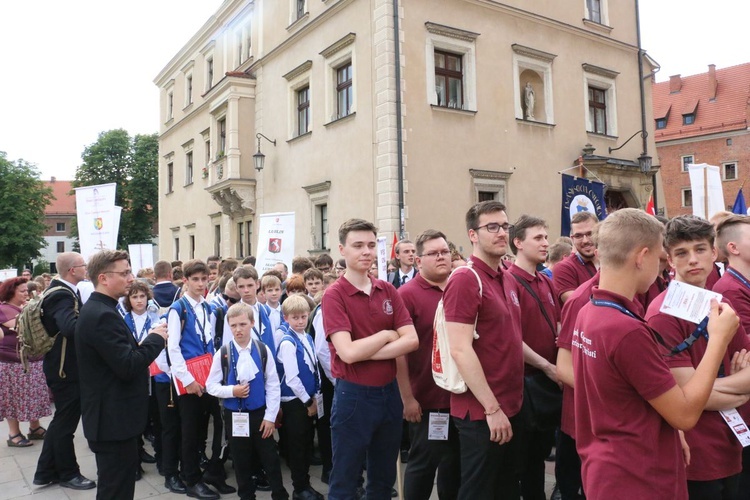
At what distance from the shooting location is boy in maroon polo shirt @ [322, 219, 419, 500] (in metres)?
3.61

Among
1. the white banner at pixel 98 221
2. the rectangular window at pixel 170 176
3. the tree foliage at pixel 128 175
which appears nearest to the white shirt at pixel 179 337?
the white banner at pixel 98 221

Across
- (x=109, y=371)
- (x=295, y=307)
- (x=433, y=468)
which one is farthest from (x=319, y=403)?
(x=109, y=371)

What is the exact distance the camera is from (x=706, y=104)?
151 feet

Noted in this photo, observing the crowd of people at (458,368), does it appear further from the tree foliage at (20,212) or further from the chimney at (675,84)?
the chimney at (675,84)

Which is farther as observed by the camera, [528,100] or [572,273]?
[528,100]

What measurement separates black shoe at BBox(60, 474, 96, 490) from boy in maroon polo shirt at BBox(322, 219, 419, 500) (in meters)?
3.16

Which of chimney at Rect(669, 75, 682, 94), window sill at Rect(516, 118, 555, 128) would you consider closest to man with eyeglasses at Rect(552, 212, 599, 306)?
window sill at Rect(516, 118, 555, 128)

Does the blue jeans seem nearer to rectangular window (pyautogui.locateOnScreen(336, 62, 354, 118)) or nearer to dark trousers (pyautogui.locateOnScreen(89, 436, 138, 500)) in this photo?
dark trousers (pyautogui.locateOnScreen(89, 436, 138, 500))

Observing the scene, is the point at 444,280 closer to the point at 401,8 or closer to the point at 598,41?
the point at 401,8

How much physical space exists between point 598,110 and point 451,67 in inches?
255

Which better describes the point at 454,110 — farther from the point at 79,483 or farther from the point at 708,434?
the point at 708,434

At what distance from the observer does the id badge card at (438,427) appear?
3781 mm

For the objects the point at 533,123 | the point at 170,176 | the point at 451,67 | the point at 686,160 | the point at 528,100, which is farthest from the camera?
the point at 686,160

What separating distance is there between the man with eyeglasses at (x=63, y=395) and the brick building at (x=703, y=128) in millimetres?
45019
